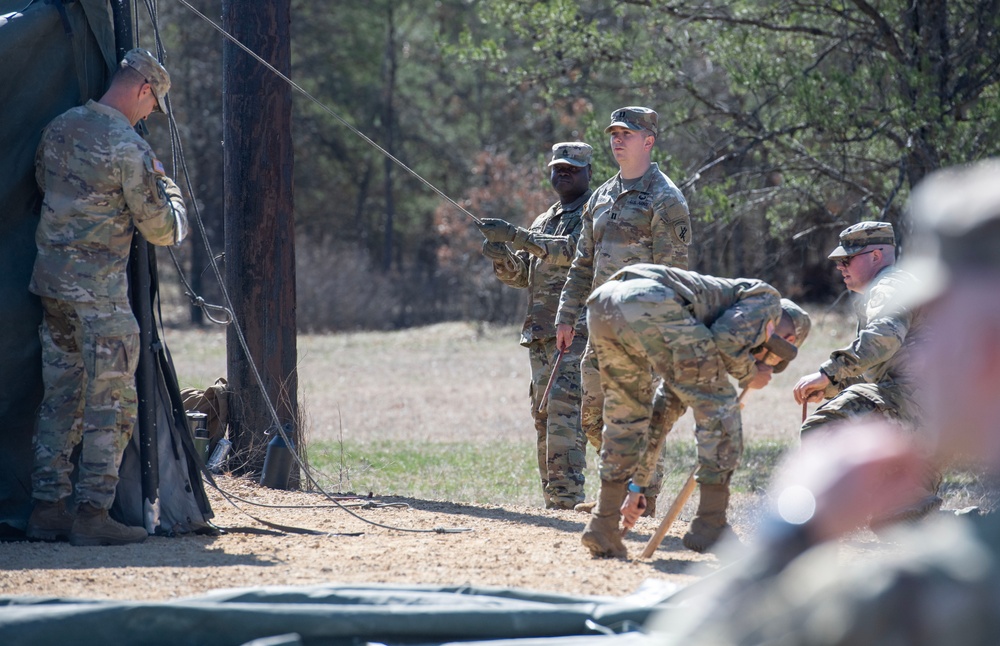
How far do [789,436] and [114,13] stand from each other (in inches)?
362

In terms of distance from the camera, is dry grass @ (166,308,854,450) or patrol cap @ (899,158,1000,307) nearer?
patrol cap @ (899,158,1000,307)

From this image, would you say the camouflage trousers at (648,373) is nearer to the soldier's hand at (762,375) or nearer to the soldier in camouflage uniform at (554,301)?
the soldier's hand at (762,375)

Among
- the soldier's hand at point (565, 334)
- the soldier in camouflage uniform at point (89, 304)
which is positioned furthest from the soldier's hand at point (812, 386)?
the soldier in camouflage uniform at point (89, 304)

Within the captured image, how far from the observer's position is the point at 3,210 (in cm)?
570

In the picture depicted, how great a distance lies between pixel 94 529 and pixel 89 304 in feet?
3.59

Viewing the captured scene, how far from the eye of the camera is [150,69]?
18.2 ft

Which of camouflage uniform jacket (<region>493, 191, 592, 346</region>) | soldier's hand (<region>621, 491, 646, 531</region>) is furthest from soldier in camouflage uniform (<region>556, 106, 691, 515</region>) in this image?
soldier's hand (<region>621, 491, 646, 531</region>)

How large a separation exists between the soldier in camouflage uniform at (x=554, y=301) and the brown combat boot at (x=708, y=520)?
2.19 metres

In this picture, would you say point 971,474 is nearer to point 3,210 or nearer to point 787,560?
point 3,210

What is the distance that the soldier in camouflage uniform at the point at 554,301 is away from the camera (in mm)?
7238

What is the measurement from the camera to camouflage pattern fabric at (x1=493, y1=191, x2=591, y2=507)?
7.27 metres

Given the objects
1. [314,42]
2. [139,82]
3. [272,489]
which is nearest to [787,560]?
[139,82]

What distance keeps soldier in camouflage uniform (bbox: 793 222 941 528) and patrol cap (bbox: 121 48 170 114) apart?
145 inches

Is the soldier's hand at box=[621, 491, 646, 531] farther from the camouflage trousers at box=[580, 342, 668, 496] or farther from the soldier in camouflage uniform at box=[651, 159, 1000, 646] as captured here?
the soldier in camouflage uniform at box=[651, 159, 1000, 646]
